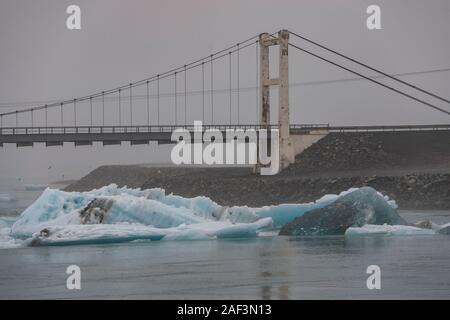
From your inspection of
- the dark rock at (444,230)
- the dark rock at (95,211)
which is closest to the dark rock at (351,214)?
Result: the dark rock at (444,230)

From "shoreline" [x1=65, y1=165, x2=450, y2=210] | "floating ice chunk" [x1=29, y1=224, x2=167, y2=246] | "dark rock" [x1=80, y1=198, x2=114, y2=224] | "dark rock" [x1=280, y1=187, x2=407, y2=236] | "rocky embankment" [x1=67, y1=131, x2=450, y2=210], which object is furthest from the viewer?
"rocky embankment" [x1=67, y1=131, x2=450, y2=210]

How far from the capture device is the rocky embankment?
202 ft

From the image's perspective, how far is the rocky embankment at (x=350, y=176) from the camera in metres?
61.7

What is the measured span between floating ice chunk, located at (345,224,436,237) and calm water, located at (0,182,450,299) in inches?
12.7

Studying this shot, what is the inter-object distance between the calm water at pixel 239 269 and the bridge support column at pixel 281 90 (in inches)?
1565

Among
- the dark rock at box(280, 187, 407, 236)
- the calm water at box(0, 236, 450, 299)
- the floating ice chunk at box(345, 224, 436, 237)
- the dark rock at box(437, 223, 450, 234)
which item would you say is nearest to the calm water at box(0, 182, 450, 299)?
the calm water at box(0, 236, 450, 299)

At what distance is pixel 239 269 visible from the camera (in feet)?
96.2

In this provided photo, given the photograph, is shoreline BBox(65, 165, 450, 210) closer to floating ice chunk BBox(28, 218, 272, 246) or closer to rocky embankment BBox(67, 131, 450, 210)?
rocky embankment BBox(67, 131, 450, 210)

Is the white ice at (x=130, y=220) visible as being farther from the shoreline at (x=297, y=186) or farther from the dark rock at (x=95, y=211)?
the shoreline at (x=297, y=186)

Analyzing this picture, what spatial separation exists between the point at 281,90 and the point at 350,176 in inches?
457

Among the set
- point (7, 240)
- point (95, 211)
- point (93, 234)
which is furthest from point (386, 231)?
point (7, 240)

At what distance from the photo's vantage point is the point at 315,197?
6606 centimetres
